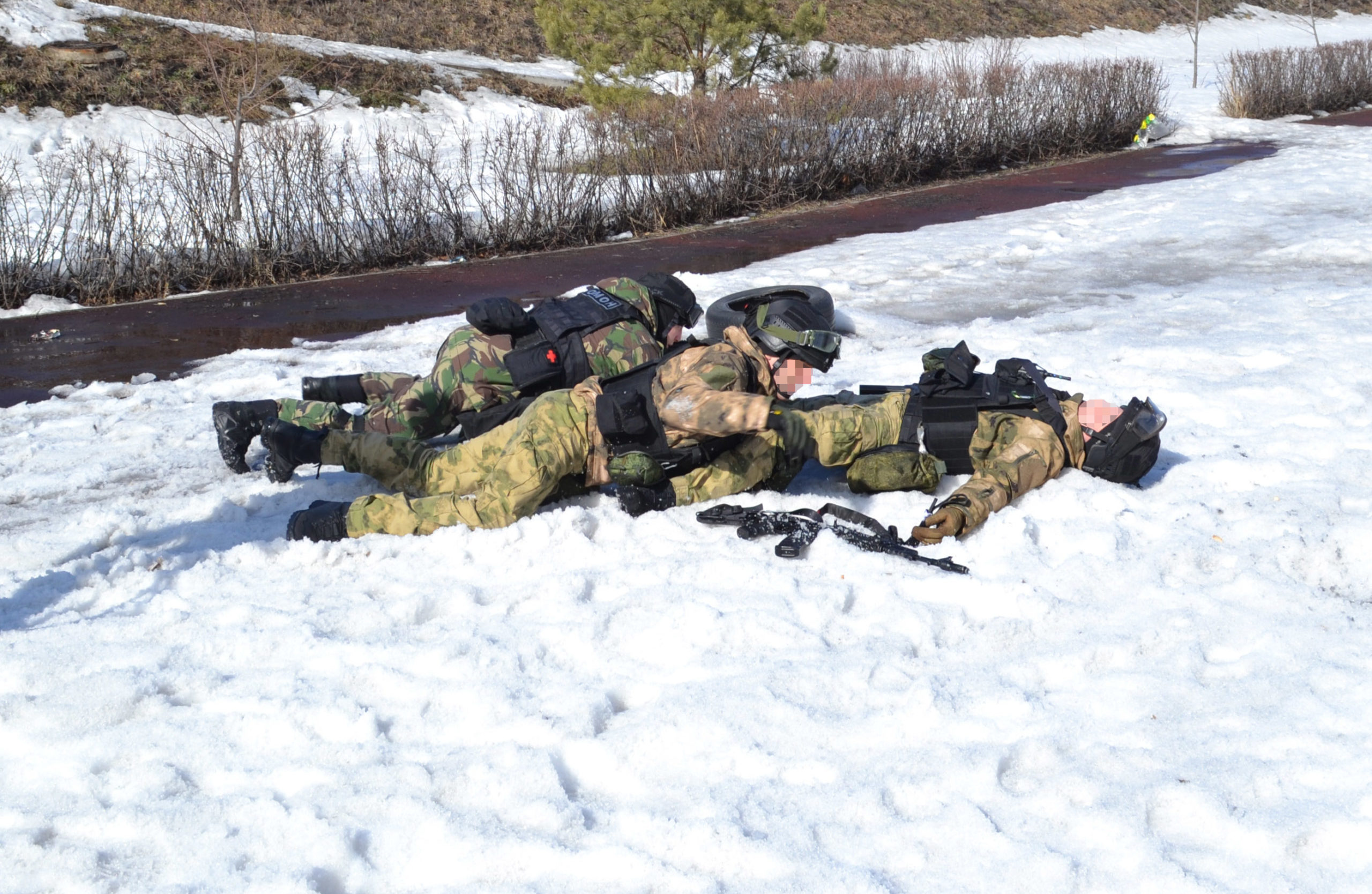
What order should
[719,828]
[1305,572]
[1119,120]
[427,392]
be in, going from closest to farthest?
[719,828], [1305,572], [427,392], [1119,120]

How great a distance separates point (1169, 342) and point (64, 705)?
239 inches

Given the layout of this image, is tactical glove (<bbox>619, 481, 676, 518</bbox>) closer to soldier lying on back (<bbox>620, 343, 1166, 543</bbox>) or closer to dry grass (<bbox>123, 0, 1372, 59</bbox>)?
soldier lying on back (<bbox>620, 343, 1166, 543</bbox>)

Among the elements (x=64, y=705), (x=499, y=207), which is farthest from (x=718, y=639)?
(x=499, y=207)

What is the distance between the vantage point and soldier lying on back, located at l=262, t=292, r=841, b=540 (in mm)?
4070

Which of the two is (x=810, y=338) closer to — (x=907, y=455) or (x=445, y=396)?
(x=907, y=455)

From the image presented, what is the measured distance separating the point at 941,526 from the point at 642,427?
116 centimetres

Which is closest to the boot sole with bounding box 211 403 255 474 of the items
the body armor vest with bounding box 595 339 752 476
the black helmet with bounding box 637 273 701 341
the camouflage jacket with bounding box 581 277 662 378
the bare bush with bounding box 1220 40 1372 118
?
the camouflage jacket with bounding box 581 277 662 378

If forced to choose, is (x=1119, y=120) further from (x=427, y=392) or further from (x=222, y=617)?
(x=222, y=617)

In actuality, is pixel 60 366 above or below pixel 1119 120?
below

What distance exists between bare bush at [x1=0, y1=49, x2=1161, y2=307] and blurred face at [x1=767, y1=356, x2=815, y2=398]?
6481 millimetres

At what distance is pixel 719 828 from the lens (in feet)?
8.30

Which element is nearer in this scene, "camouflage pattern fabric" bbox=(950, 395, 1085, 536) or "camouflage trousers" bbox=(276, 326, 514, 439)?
"camouflage pattern fabric" bbox=(950, 395, 1085, 536)

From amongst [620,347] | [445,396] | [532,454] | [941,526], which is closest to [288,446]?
[445,396]

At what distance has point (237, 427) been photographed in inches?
193
